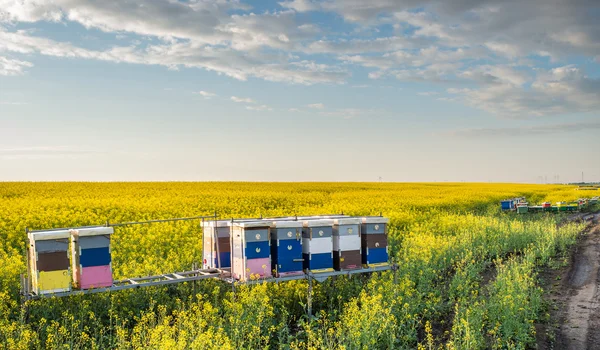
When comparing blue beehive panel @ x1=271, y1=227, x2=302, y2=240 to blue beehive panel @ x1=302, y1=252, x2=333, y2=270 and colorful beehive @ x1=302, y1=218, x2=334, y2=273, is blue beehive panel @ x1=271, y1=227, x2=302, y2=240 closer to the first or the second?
colorful beehive @ x1=302, y1=218, x2=334, y2=273

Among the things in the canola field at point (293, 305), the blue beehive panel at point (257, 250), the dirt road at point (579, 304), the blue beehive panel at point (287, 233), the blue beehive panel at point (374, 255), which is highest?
the blue beehive panel at point (287, 233)

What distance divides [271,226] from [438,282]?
7.48m

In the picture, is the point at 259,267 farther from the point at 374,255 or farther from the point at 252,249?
the point at 374,255

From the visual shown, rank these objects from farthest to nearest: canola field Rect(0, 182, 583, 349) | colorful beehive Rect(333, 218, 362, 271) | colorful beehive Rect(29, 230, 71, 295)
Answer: colorful beehive Rect(333, 218, 362, 271) → colorful beehive Rect(29, 230, 71, 295) → canola field Rect(0, 182, 583, 349)

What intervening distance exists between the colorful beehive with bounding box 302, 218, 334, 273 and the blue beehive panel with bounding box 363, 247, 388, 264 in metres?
1.11

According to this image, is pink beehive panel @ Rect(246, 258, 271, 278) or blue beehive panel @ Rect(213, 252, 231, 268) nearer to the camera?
pink beehive panel @ Rect(246, 258, 271, 278)

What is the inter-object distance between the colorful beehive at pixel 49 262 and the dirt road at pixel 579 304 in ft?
36.1

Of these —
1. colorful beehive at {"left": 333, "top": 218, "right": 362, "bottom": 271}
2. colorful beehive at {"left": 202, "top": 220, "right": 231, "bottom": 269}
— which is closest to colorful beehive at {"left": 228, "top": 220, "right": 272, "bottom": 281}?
colorful beehive at {"left": 202, "top": 220, "right": 231, "bottom": 269}

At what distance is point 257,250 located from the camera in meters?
11.9

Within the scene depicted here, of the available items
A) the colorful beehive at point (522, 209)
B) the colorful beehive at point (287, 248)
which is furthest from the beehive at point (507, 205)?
the colorful beehive at point (287, 248)

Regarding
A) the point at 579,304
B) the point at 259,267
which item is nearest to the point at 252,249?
the point at 259,267

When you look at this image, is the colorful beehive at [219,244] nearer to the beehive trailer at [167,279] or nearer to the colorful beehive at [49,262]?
the beehive trailer at [167,279]

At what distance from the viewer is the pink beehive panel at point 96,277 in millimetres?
10812

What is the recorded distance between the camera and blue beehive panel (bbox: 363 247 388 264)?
1339 cm
